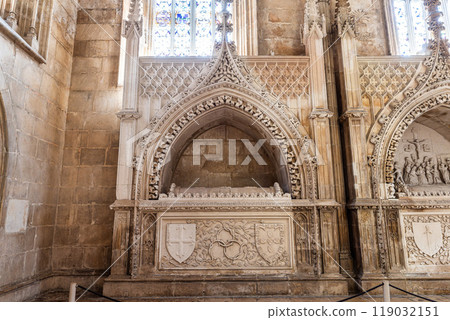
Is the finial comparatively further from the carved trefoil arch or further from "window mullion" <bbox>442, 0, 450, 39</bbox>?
the carved trefoil arch

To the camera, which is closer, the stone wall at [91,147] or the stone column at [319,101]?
the stone column at [319,101]

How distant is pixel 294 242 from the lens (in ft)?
16.2

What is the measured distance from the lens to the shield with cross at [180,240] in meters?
4.84

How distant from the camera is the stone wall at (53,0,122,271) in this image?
5.55m

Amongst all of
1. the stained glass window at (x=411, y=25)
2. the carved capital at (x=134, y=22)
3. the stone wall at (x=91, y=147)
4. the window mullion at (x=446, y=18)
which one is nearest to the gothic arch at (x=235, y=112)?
the stone wall at (x=91, y=147)

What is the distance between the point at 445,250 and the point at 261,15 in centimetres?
604

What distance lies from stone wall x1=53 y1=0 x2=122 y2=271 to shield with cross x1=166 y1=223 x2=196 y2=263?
152 cm

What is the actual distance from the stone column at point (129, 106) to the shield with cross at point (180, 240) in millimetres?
948

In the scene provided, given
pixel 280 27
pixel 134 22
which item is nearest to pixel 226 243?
pixel 134 22

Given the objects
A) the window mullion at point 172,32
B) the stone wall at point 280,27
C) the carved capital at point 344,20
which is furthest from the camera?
the window mullion at point 172,32

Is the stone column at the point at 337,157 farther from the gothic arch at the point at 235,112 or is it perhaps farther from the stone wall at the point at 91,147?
the stone wall at the point at 91,147

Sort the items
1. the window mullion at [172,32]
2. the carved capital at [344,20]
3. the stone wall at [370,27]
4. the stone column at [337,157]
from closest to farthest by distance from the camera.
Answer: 1. the stone column at [337,157]
2. the carved capital at [344,20]
3. the stone wall at [370,27]
4. the window mullion at [172,32]

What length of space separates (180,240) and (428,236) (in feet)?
14.0

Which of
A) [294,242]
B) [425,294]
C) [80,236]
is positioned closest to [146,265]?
[80,236]
